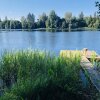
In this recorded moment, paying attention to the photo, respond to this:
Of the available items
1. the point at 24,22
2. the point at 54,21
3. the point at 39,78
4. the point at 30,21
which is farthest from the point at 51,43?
the point at 24,22

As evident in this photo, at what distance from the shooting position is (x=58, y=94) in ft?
16.7

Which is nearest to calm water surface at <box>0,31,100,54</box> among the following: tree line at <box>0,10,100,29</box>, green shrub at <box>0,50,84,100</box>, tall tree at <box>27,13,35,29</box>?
green shrub at <box>0,50,84,100</box>

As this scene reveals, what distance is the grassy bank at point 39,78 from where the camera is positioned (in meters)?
4.85

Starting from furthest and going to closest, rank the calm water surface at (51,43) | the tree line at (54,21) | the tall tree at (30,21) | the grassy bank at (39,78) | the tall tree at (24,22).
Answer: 1. the tall tree at (24,22)
2. the tall tree at (30,21)
3. the tree line at (54,21)
4. the calm water surface at (51,43)
5. the grassy bank at (39,78)

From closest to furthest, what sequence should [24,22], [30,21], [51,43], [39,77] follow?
[39,77] → [51,43] → [30,21] → [24,22]

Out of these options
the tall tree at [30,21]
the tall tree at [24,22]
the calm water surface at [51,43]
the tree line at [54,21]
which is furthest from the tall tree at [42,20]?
the calm water surface at [51,43]

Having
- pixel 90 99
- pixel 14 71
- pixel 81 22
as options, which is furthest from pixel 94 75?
pixel 81 22

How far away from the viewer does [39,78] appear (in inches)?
202

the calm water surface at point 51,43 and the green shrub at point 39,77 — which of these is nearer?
the green shrub at point 39,77

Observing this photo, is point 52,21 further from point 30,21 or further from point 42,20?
point 30,21

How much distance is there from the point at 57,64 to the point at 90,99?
1392 millimetres

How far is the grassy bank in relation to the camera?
4852 millimetres

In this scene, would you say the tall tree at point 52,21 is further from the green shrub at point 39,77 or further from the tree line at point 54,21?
the green shrub at point 39,77

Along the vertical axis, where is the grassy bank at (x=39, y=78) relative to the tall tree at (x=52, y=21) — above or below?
below
